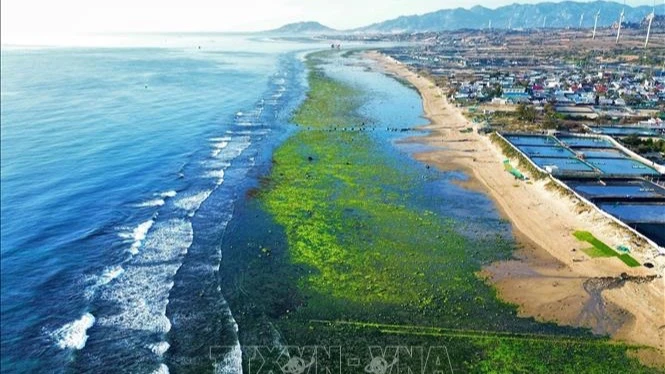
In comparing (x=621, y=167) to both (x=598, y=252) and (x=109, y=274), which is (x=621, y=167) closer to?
(x=598, y=252)

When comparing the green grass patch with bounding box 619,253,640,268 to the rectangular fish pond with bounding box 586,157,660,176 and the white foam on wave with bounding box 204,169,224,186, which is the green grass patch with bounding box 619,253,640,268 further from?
the white foam on wave with bounding box 204,169,224,186

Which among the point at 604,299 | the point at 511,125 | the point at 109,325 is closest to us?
the point at 109,325

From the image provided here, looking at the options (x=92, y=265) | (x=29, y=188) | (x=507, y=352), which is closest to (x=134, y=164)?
(x=29, y=188)

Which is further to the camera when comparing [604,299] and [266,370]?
[604,299]

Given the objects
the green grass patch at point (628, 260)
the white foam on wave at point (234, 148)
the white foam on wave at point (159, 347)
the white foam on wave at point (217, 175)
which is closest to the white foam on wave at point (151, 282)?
the white foam on wave at point (159, 347)

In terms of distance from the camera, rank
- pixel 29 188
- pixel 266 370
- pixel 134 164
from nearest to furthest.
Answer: pixel 266 370
pixel 29 188
pixel 134 164

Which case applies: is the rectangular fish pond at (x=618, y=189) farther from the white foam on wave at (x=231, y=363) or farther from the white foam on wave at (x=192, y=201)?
the white foam on wave at (x=192, y=201)

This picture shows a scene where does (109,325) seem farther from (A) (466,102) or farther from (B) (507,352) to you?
(A) (466,102)
